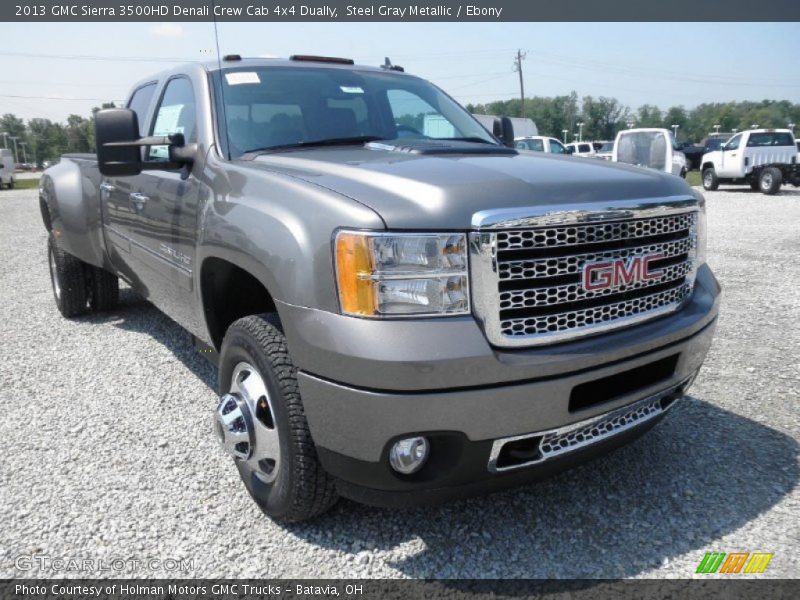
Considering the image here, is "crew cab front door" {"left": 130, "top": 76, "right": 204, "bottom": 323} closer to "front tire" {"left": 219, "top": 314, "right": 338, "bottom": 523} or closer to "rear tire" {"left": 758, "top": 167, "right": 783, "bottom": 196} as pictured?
"front tire" {"left": 219, "top": 314, "right": 338, "bottom": 523}

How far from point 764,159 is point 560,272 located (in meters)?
20.8

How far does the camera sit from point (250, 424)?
2.41 m

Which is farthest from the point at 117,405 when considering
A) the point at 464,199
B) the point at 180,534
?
the point at 464,199

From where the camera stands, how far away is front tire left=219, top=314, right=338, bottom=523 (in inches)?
85.4

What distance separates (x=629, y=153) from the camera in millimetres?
12711

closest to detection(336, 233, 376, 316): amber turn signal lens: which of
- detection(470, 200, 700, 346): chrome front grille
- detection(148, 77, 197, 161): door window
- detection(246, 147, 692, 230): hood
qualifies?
detection(246, 147, 692, 230): hood

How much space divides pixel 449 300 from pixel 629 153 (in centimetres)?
1203

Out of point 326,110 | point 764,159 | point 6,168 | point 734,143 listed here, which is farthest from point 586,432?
point 6,168

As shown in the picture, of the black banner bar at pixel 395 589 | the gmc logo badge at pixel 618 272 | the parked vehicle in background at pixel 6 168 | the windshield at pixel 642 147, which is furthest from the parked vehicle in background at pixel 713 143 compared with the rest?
the parked vehicle in background at pixel 6 168

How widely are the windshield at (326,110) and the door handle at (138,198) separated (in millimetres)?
792

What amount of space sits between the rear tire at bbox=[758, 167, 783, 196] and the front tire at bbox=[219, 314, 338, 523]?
20387 millimetres

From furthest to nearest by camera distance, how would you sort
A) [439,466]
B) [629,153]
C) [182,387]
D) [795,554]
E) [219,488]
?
[629,153], [182,387], [219,488], [795,554], [439,466]

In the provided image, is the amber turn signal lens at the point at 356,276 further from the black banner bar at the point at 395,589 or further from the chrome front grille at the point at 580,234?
the black banner bar at the point at 395,589

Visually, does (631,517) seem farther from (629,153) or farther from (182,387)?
(629,153)
